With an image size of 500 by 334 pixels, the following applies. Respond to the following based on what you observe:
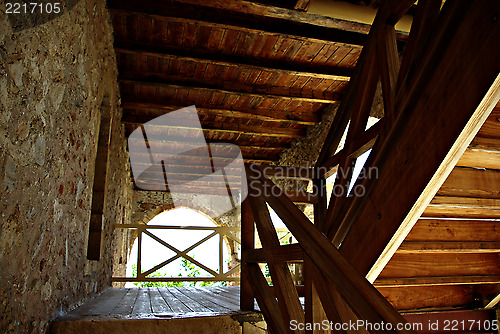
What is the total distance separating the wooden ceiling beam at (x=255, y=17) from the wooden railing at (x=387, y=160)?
1.63m

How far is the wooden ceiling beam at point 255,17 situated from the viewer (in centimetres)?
341

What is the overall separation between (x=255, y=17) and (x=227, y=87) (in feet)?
4.41

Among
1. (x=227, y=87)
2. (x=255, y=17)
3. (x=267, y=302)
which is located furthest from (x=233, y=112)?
(x=267, y=302)

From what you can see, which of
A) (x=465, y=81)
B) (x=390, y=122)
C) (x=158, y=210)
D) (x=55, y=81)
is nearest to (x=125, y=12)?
(x=55, y=81)

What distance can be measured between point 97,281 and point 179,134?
3.34m

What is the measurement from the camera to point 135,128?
643 cm

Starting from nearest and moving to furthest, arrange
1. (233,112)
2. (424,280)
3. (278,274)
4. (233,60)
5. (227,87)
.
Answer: (278,274) < (424,280) < (233,60) < (227,87) < (233,112)

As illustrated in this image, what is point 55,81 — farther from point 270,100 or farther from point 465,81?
point 270,100

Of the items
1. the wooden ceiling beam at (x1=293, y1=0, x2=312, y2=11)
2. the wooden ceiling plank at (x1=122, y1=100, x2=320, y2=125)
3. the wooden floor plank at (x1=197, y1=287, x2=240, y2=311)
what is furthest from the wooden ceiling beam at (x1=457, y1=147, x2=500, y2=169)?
the wooden ceiling plank at (x1=122, y1=100, x2=320, y2=125)
